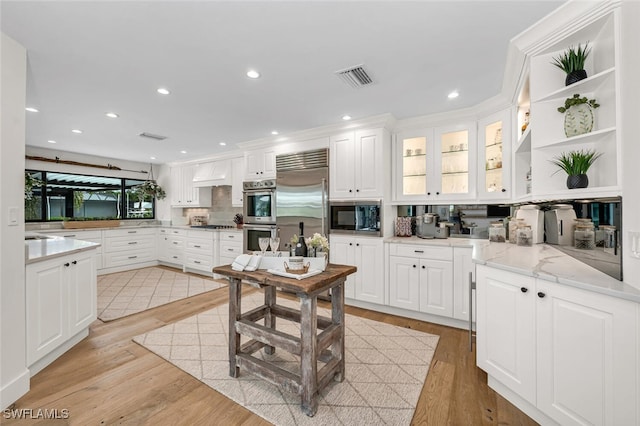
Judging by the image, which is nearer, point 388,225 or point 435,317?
point 435,317

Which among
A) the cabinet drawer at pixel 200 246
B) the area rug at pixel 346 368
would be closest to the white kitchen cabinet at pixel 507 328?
the area rug at pixel 346 368

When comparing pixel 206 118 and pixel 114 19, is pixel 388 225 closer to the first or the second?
pixel 206 118

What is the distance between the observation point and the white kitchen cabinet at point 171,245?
577 centimetres

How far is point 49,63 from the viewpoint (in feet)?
7.18

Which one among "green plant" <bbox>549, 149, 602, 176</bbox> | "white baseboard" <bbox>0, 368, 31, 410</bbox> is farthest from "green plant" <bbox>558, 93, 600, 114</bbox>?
"white baseboard" <bbox>0, 368, 31, 410</bbox>

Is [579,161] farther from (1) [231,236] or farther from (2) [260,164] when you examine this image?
(1) [231,236]

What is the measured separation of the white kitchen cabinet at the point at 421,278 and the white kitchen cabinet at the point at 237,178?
319 cm

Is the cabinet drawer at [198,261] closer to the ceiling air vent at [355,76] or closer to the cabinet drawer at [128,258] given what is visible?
the cabinet drawer at [128,258]

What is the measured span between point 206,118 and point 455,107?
305cm

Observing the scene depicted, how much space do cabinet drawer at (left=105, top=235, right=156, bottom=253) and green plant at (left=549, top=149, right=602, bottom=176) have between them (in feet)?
23.0

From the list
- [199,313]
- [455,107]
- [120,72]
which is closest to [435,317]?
[455,107]

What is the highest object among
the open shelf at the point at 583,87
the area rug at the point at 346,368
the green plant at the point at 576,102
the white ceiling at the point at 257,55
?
the white ceiling at the point at 257,55

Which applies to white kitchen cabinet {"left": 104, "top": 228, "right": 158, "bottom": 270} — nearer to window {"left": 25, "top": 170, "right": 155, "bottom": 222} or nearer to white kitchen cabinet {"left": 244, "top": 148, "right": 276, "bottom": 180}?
window {"left": 25, "top": 170, "right": 155, "bottom": 222}

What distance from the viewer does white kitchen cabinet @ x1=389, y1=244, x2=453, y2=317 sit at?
3021mm
